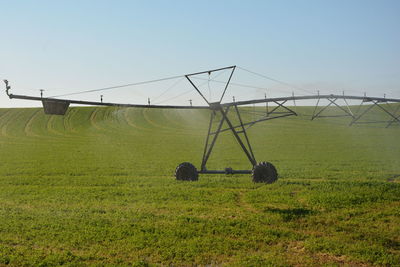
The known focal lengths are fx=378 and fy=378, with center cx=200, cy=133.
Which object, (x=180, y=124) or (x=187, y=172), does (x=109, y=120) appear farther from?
(x=187, y=172)

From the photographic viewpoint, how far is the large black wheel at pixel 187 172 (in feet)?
69.8

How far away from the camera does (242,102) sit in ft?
68.1

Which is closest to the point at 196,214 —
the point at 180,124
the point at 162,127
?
the point at 162,127

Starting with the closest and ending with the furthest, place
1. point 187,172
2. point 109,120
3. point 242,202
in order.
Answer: point 242,202 < point 187,172 < point 109,120

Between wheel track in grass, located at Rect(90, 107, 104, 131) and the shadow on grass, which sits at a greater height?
wheel track in grass, located at Rect(90, 107, 104, 131)

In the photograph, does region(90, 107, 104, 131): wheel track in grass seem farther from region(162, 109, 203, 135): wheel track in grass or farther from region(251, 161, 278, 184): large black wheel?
region(251, 161, 278, 184): large black wheel

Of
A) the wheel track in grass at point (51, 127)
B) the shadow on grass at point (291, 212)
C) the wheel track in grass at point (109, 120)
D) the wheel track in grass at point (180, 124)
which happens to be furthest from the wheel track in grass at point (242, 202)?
the wheel track in grass at point (51, 127)

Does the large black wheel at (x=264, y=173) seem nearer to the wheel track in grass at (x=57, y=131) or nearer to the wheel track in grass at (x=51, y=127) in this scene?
the wheel track in grass at (x=57, y=131)

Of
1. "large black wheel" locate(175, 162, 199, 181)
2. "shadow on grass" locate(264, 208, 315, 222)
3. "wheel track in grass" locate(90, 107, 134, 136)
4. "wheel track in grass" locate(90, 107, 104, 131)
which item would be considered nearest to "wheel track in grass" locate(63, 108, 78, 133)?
"wheel track in grass" locate(90, 107, 104, 131)

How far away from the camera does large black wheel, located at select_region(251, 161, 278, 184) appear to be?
20.1 m

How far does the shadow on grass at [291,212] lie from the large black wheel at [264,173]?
4828 mm

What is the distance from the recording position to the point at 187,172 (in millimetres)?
21422

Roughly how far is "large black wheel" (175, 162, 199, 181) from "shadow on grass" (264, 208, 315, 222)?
6.61 m

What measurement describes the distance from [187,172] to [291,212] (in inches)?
314
